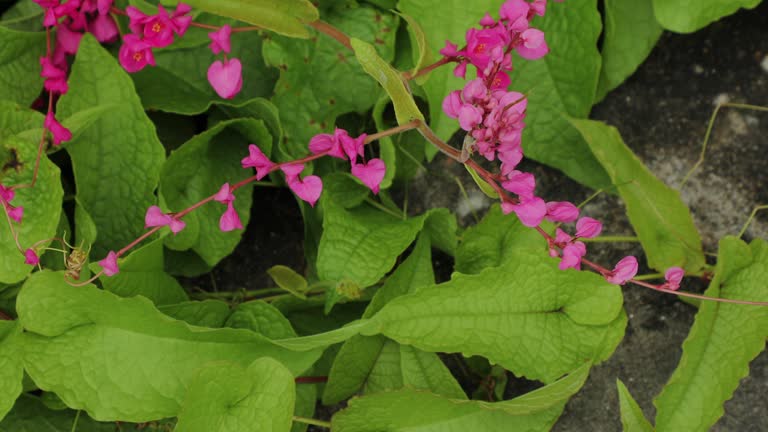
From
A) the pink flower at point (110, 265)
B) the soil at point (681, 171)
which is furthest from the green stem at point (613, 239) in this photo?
the pink flower at point (110, 265)

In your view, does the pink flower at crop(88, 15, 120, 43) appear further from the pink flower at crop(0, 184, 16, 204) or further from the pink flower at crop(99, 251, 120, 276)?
the pink flower at crop(99, 251, 120, 276)

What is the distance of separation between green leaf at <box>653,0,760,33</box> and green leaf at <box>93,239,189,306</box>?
62 centimetres

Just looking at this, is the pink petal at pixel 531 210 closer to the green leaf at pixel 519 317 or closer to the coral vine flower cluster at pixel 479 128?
the coral vine flower cluster at pixel 479 128

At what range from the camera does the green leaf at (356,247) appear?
0.97m

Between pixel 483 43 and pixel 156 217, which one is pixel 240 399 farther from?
pixel 483 43

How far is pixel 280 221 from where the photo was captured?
3.78 ft

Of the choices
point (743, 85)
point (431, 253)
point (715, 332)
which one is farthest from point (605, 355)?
point (743, 85)

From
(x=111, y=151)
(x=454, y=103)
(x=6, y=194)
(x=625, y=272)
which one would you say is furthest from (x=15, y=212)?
(x=625, y=272)

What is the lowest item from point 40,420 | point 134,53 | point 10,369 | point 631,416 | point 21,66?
point 40,420

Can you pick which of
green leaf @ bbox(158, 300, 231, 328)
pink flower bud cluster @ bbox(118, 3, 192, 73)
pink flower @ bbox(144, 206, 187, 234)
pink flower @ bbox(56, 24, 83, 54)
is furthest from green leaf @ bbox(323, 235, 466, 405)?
pink flower @ bbox(56, 24, 83, 54)

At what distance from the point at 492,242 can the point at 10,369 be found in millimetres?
552

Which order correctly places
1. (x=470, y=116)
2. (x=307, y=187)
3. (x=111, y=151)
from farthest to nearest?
1. (x=111, y=151)
2. (x=307, y=187)
3. (x=470, y=116)

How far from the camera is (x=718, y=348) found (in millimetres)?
941

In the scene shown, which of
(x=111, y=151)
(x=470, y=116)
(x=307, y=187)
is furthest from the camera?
(x=111, y=151)
